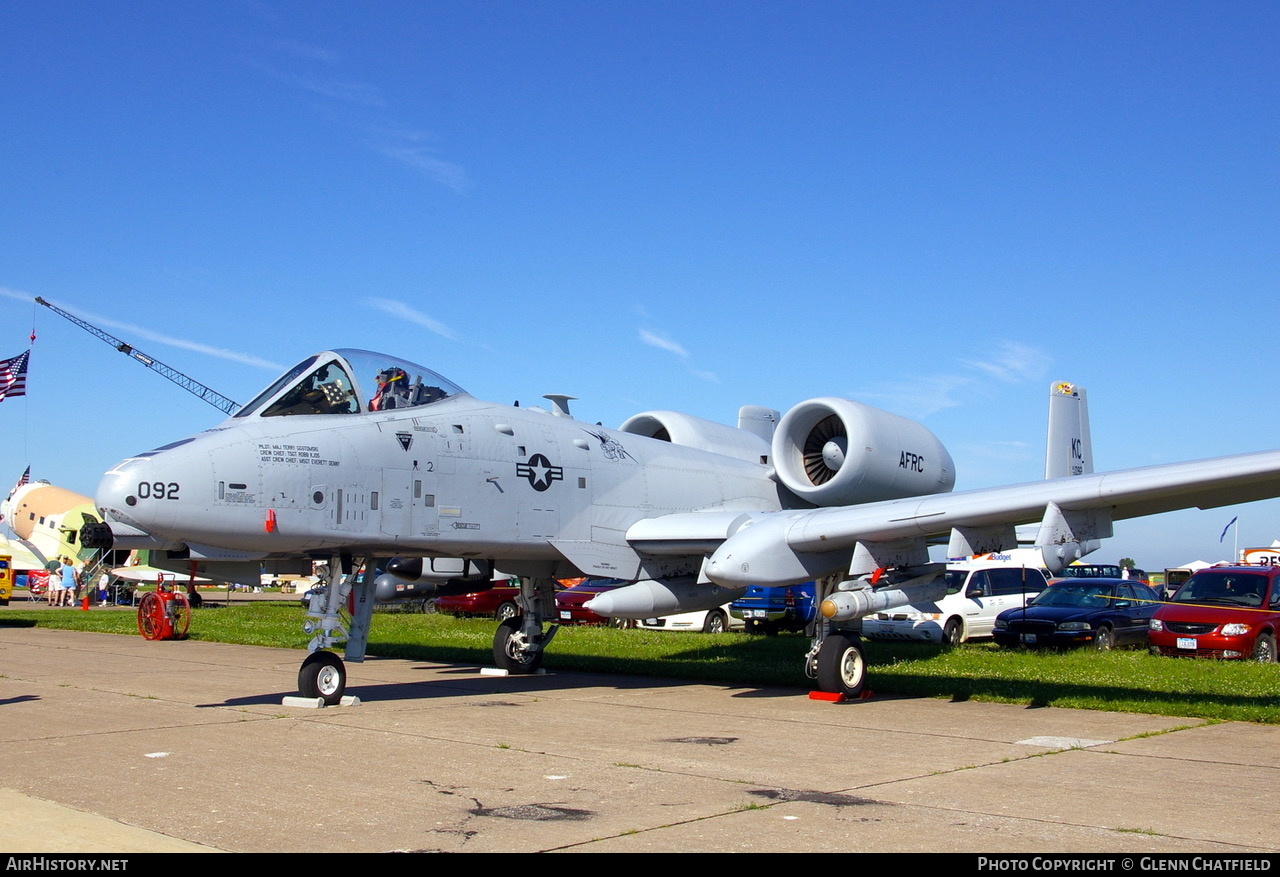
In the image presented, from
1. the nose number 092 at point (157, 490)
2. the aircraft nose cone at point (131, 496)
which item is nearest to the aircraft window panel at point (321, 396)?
the nose number 092 at point (157, 490)

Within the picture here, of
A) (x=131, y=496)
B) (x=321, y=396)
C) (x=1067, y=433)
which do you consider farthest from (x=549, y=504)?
(x=1067, y=433)

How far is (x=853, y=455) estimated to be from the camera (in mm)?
14008

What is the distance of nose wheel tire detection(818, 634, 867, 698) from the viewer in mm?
12312

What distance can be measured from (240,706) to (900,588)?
7341mm

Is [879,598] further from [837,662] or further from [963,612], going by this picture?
[963,612]

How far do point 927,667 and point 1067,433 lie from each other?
4.25 metres

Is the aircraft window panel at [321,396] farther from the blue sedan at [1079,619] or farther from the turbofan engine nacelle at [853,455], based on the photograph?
the blue sedan at [1079,619]

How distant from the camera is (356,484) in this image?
11031 mm

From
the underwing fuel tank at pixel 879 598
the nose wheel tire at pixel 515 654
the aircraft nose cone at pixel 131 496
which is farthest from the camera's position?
the nose wheel tire at pixel 515 654

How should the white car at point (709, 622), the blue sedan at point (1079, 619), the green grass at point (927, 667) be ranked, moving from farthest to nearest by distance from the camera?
the white car at point (709, 622)
the blue sedan at point (1079, 619)
the green grass at point (927, 667)

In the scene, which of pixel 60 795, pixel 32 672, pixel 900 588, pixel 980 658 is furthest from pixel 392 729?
pixel 980 658

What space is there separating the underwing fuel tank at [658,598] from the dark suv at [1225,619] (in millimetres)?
7969

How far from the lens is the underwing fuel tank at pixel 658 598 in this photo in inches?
496
